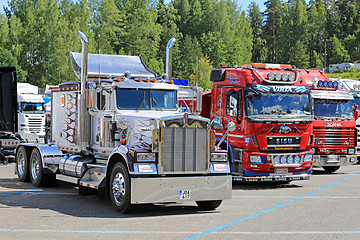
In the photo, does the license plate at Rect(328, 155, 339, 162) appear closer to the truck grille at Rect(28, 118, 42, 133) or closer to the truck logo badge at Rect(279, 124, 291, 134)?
the truck logo badge at Rect(279, 124, 291, 134)

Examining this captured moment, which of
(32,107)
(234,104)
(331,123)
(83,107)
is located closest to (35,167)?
(83,107)

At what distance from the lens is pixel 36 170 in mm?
15195

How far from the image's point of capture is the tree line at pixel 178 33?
3214 inches

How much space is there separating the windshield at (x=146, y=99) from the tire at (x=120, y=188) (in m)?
1.74

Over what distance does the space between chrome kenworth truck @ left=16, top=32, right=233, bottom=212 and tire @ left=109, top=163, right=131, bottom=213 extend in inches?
0.8

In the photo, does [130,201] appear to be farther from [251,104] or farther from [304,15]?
[304,15]

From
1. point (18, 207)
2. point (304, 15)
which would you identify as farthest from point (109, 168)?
point (304, 15)

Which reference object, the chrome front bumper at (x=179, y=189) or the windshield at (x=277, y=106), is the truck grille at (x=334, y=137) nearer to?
the windshield at (x=277, y=106)

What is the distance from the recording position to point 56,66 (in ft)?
264

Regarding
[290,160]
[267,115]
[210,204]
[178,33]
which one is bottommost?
[210,204]

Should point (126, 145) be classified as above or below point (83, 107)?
below

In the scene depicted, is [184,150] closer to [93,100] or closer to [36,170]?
[93,100]

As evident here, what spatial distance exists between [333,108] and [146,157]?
10373 millimetres

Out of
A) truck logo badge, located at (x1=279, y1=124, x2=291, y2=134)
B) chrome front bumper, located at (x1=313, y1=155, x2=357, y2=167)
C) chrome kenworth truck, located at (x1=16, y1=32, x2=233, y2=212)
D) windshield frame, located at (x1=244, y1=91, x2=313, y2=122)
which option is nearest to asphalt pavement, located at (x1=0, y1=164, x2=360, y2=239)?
chrome kenworth truck, located at (x1=16, y1=32, x2=233, y2=212)
